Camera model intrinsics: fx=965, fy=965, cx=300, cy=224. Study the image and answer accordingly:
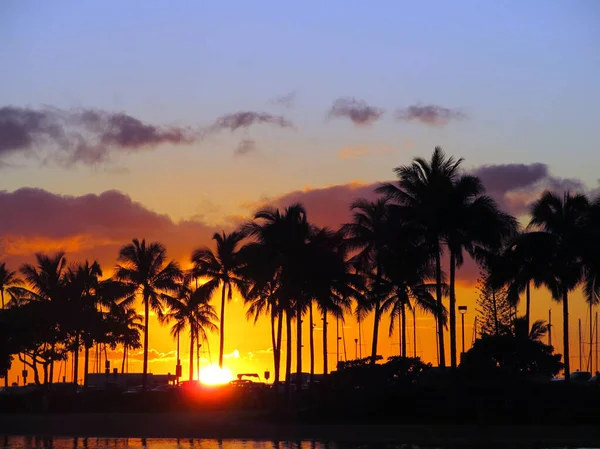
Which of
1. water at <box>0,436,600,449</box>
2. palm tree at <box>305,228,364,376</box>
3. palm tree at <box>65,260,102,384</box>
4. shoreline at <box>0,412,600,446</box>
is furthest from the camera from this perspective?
palm tree at <box>65,260,102,384</box>

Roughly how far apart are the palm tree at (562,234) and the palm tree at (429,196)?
7.36m

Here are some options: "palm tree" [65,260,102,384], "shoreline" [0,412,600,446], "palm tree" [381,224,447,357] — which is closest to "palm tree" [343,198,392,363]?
"palm tree" [381,224,447,357]

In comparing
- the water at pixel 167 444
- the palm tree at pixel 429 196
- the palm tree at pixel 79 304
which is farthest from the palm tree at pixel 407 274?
the palm tree at pixel 79 304

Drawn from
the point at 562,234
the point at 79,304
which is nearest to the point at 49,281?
the point at 79,304

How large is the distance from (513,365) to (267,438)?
13.2 meters

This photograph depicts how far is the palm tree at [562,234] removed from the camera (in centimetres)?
5900

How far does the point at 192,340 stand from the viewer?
86.8 meters

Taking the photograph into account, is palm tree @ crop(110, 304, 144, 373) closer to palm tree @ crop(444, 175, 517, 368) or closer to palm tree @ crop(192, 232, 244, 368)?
palm tree @ crop(192, 232, 244, 368)

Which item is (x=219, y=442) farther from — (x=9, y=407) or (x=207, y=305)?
(x=207, y=305)

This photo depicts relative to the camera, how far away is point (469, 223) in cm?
5488

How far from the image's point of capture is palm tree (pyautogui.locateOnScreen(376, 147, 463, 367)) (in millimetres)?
55125

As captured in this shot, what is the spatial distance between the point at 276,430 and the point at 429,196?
52.8ft

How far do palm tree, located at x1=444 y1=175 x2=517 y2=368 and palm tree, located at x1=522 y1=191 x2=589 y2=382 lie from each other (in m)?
4.72

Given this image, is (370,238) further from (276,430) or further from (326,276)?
(276,430)
